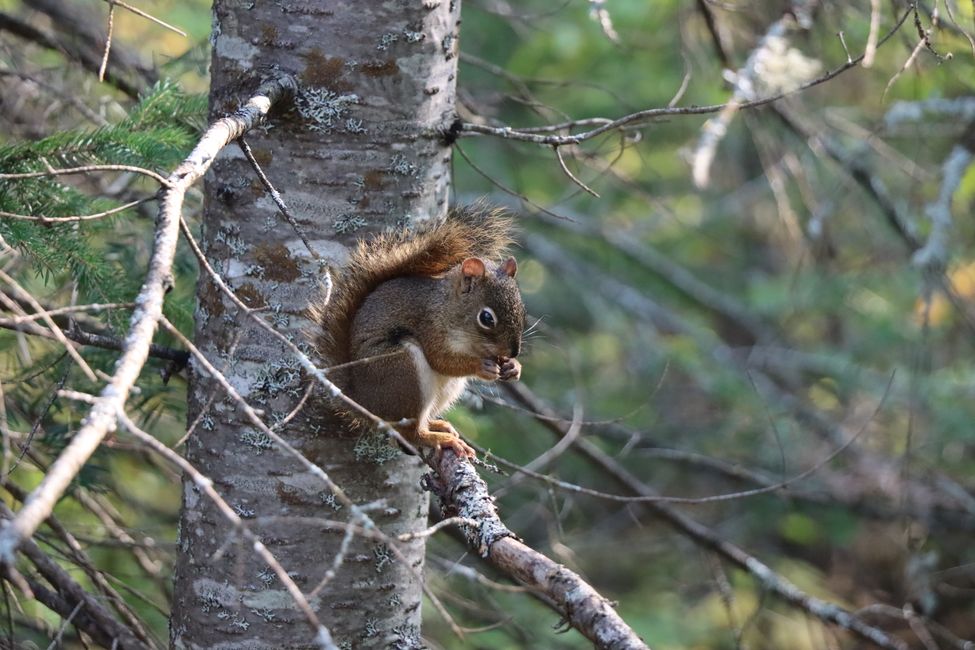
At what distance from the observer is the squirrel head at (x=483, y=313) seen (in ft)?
7.71

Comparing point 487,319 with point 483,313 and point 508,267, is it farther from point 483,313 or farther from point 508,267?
point 508,267

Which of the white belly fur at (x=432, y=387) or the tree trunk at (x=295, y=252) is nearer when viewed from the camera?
the tree trunk at (x=295, y=252)

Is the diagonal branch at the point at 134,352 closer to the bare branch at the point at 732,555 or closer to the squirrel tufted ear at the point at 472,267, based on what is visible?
the squirrel tufted ear at the point at 472,267

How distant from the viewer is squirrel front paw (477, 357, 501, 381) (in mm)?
2301

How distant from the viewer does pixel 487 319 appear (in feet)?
7.78

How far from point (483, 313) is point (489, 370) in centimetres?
14

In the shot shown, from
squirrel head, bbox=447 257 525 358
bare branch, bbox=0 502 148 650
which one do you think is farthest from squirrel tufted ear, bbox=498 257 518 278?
bare branch, bbox=0 502 148 650

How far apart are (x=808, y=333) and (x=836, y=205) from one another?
4.59m

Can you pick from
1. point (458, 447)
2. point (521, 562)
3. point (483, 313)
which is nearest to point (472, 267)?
point (483, 313)

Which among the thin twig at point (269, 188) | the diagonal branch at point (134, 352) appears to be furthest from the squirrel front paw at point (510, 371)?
the diagonal branch at point (134, 352)

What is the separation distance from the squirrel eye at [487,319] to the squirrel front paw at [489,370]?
0.09m

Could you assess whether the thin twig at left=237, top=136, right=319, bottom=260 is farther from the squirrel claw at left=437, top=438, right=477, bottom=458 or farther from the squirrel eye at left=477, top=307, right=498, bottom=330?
the squirrel eye at left=477, top=307, right=498, bottom=330

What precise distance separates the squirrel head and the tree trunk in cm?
50

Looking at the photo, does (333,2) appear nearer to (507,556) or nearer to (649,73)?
(507,556)
